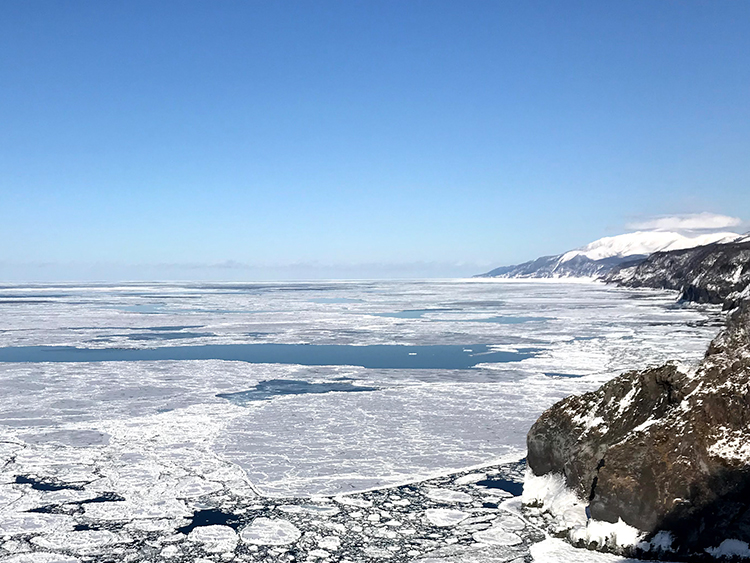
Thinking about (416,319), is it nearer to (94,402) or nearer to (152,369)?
(152,369)

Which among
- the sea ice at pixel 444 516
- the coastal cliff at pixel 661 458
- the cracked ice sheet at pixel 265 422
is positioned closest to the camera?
the coastal cliff at pixel 661 458

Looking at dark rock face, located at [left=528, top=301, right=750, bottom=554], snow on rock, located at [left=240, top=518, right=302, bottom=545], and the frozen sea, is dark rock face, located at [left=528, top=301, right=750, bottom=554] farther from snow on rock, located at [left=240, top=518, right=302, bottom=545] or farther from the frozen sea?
snow on rock, located at [left=240, top=518, right=302, bottom=545]

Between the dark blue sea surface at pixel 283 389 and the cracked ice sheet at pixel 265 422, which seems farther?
the dark blue sea surface at pixel 283 389

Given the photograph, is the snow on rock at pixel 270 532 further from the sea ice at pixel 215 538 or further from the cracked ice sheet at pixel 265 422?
the cracked ice sheet at pixel 265 422

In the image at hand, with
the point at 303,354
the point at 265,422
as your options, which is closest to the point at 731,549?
the point at 265,422

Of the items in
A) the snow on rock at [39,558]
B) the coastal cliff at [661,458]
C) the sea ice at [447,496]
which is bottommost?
the snow on rock at [39,558]

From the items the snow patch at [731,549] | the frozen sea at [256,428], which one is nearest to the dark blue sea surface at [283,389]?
the frozen sea at [256,428]

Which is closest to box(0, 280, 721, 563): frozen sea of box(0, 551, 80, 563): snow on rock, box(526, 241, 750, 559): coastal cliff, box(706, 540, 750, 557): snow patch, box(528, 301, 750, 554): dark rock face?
box(0, 551, 80, 563): snow on rock

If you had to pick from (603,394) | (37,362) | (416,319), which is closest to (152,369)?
(37,362)
